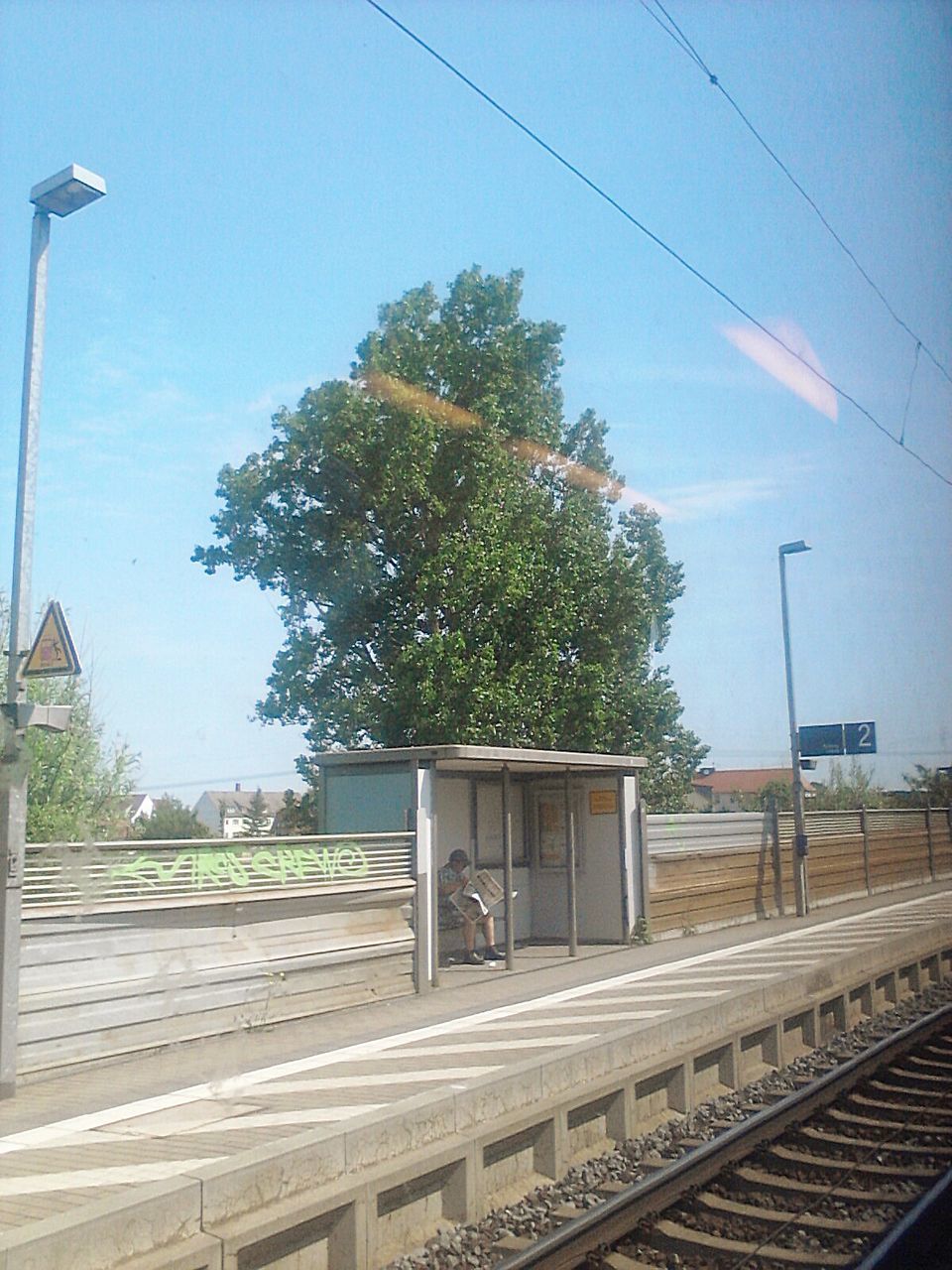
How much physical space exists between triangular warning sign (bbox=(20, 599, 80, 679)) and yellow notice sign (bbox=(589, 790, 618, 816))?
8.85 meters

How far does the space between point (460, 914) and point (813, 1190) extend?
22.1ft

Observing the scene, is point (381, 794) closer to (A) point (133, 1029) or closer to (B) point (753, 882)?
(A) point (133, 1029)

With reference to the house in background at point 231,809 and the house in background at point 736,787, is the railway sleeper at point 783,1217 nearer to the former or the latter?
the house in background at point 231,809

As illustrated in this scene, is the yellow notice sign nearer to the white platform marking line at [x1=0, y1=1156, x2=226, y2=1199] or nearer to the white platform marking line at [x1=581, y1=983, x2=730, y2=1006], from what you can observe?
the white platform marking line at [x1=581, y1=983, x2=730, y2=1006]

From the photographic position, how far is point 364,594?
76.8ft

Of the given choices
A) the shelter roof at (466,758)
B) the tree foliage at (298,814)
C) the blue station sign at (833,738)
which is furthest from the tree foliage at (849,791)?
the shelter roof at (466,758)

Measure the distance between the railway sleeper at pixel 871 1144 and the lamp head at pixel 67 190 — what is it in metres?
7.63

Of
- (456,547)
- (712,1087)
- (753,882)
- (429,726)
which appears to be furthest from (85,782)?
(712,1087)

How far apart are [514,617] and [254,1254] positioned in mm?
17723

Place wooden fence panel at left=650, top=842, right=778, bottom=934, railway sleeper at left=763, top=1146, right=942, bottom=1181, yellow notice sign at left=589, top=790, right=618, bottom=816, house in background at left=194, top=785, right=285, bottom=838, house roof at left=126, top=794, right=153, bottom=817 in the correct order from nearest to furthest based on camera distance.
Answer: railway sleeper at left=763, top=1146, right=942, bottom=1181
yellow notice sign at left=589, top=790, right=618, bottom=816
wooden fence panel at left=650, top=842, right=778, bottom=934
house roof at left=126, top=794, right=153, bottom=817
house in background at left=194, top=785, right=285, bottom=838

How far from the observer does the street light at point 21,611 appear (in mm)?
7551

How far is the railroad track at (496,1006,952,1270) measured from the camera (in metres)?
5.84

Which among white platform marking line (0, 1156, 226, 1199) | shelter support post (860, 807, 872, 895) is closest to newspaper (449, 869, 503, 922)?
white platform marking line (0, 1156, 226, 1199)

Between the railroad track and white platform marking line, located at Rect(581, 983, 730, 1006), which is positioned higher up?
white platform marking line, located at Rect(581, 983, 730, 1006)
